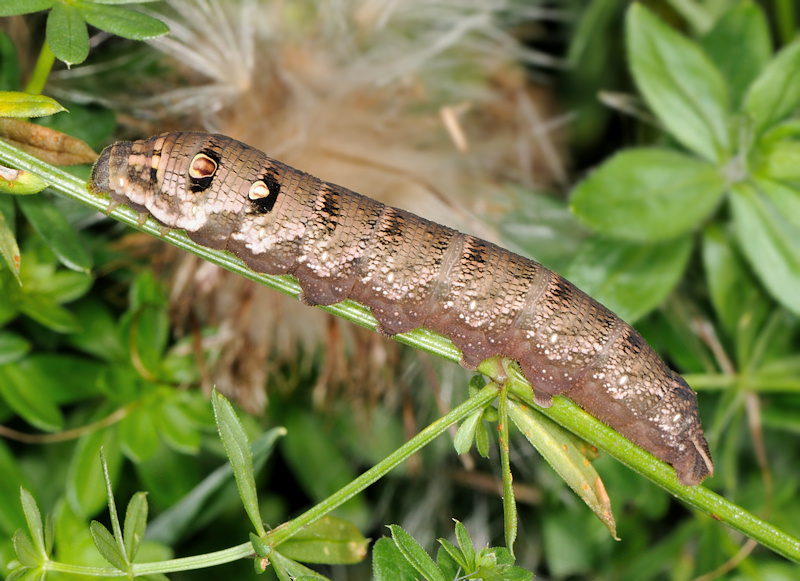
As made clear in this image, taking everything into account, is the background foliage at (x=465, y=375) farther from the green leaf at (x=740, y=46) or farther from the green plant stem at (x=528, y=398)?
the green plant stem at (x=528, y=398)

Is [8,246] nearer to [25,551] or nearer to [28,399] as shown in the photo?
[25,551]

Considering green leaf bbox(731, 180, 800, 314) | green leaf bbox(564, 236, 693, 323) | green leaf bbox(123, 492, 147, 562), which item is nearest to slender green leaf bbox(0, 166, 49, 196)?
green leaf bbox(123, 492, 147, 562)

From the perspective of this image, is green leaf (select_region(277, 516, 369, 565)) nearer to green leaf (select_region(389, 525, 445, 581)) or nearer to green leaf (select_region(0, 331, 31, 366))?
green leaf (select_region(389, 525, 445, 581))

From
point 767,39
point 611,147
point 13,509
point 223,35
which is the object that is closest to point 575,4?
point 611,147

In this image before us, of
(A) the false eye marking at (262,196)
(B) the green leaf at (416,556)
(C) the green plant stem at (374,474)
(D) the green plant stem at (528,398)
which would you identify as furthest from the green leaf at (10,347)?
(B) the green leaf at (416,556)

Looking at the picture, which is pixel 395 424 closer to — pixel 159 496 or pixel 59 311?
pixel 159 496
